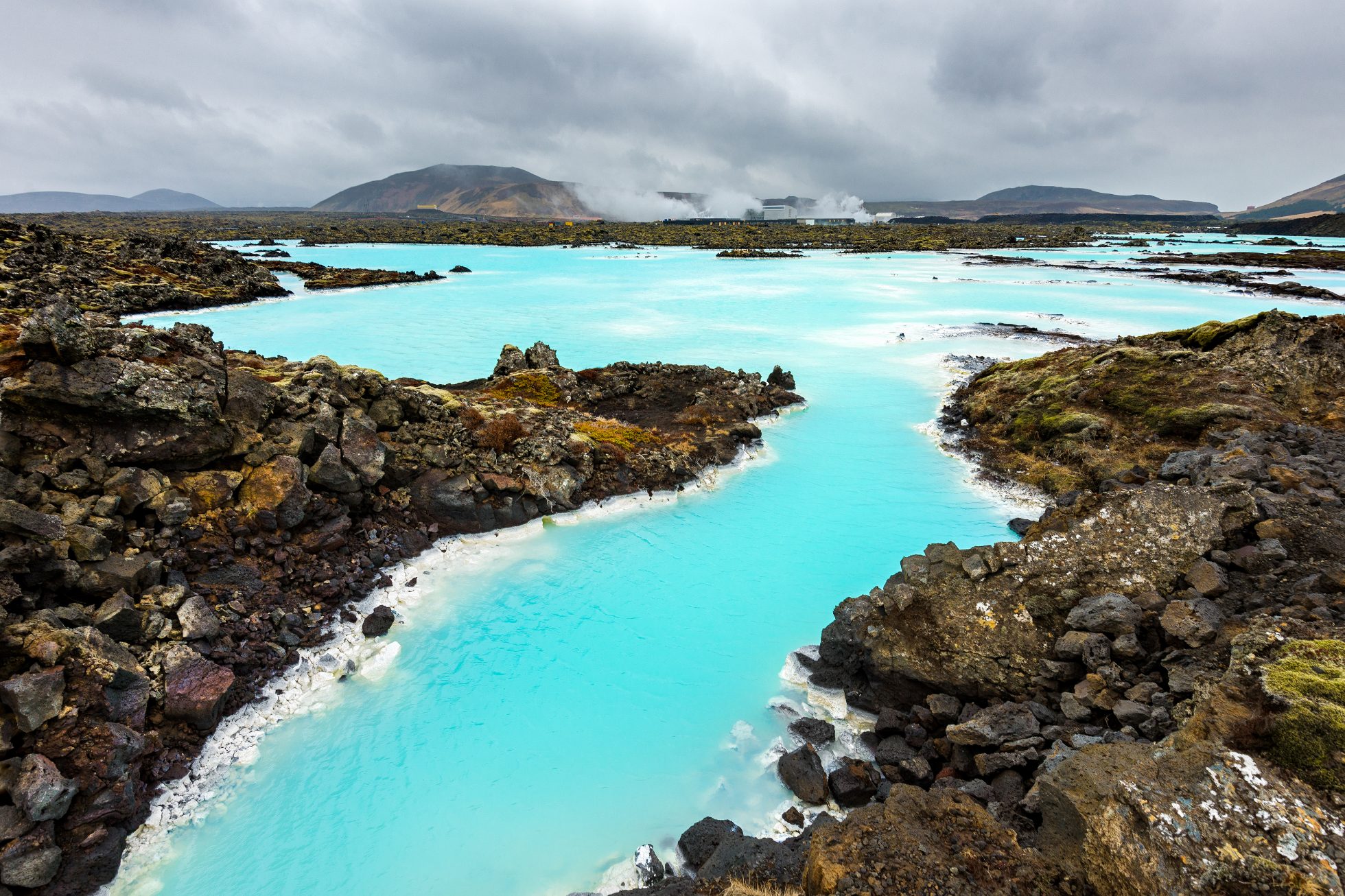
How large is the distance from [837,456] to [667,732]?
1134 centimetres

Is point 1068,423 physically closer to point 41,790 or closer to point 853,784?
point 853,784

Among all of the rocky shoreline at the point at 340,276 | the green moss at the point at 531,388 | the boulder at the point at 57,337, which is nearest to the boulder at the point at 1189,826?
the boulder at the point at 57,337

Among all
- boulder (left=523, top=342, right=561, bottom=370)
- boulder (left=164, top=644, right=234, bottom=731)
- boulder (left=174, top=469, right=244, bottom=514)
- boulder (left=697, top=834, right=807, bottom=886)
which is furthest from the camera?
boulder (left=523, top=342, right=561, bottom=370)

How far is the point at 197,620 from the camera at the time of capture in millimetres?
7820

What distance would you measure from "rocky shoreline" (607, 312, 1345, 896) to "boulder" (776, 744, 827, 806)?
0.02 m

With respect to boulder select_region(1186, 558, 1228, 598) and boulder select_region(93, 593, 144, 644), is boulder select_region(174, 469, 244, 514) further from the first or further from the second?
boulder select_region(1186, 558, 1228, 598)

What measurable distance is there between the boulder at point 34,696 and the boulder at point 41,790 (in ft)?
1.19

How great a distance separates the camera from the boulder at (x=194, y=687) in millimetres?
7031

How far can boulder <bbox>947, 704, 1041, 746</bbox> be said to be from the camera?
623cm

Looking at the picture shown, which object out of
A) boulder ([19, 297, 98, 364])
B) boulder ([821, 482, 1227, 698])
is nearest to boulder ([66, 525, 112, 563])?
boulder ([19, 297, 98, 364])

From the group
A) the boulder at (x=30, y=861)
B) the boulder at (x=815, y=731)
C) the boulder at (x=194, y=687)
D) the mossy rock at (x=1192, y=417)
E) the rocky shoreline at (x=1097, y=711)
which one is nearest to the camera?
the rocky shoreline at (x=1097, y=711)

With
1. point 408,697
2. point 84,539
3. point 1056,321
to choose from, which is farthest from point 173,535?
point 1056,321

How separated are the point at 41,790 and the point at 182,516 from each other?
4.34 meters

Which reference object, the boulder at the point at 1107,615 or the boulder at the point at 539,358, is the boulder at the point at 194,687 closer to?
the boulder at the point at 1107,615
